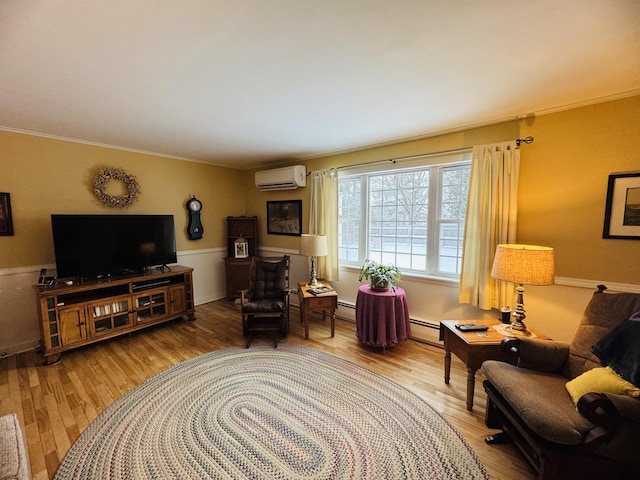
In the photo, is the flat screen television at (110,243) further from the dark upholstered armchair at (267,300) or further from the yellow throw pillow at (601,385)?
the yellow throw pillow at (601,385)

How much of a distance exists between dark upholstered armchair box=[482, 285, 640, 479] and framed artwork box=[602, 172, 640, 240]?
0.64m

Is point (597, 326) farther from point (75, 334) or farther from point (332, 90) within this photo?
point (75, 334)

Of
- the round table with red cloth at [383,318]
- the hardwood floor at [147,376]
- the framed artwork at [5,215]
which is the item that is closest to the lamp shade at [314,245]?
the round table with red cloth at [383,318]

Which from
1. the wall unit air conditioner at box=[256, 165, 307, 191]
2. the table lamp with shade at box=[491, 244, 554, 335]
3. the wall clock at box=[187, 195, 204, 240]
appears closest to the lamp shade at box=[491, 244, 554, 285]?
the table lamp with shade at box=[491, 244, 554, 335]

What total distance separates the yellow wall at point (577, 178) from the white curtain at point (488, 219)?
0.11 m

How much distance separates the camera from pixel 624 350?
1.35 m

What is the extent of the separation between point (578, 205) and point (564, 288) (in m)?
0.72

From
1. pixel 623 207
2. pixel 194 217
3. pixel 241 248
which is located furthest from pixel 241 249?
pixel 623 207

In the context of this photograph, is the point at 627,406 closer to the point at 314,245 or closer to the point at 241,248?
the point at 314,245

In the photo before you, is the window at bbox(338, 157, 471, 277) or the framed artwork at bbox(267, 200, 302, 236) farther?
the framed artwork at bbox(267, 200, 302, 236)

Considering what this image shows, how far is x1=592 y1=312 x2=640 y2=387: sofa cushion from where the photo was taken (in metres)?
1.27

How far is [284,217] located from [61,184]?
280 centimetres

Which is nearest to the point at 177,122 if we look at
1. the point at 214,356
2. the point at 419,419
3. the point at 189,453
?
the point at 214,356

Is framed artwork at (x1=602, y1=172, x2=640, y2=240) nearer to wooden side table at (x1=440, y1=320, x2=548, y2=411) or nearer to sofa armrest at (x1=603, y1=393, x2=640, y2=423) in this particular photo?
wooden side table at (x1=440, y1=320, x2=548, y2=411)
